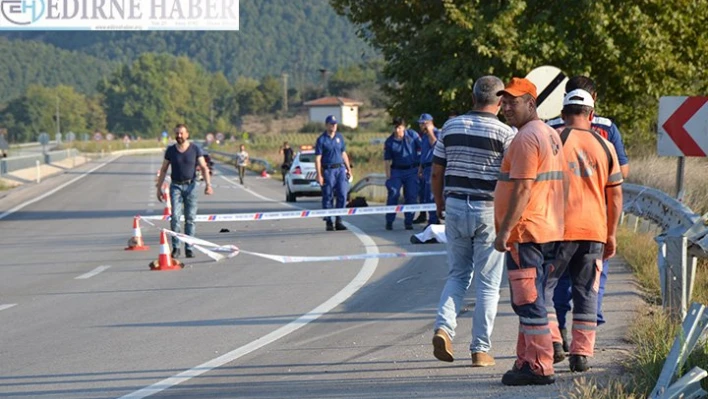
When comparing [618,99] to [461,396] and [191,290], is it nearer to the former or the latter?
[191,290]

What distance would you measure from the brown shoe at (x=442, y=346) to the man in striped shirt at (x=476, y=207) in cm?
1

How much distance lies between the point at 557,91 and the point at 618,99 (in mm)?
11447

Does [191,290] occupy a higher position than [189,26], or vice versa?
[189,26]

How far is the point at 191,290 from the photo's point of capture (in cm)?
1230

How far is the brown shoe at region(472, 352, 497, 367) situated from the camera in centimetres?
756

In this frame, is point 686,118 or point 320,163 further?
point 320,163

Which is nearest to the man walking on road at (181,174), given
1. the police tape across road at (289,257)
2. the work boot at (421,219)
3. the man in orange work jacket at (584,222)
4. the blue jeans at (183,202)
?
the blue jeans at (183,202)

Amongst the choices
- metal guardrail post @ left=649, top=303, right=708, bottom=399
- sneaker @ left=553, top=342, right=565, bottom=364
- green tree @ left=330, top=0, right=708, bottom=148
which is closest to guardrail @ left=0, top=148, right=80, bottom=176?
green tree @ left=330, top=0, right=708, bottom=148

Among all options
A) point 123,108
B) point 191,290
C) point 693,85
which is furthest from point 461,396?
point 123,108

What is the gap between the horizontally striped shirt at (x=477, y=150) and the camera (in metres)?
7.60

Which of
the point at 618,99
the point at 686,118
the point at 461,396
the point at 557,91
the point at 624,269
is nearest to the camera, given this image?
the point at 461,396

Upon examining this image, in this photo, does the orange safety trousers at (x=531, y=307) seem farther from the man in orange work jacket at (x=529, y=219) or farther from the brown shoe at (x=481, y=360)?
the brown shoe at (x=481, y=360)

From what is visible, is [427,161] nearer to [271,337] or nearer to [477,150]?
[271,337]

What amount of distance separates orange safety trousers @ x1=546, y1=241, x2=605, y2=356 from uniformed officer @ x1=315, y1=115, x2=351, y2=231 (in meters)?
11.2
